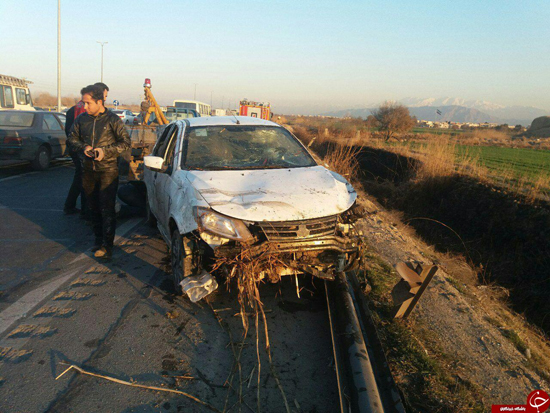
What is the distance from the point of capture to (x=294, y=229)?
3543 millimetres

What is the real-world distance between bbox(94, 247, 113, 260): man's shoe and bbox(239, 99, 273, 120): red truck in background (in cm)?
3087

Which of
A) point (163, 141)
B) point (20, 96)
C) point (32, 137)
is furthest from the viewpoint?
point (20, 96)


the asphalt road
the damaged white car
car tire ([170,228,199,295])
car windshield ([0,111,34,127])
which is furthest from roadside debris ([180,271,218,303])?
car windshield ([0,111,34,127])

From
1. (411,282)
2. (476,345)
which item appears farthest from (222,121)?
(476,345)

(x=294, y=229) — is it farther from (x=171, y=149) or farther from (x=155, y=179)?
(x=155, y=179)

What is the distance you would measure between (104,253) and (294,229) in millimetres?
2947

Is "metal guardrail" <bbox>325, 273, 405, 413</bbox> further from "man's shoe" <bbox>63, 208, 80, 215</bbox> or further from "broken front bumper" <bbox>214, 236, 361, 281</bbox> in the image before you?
"man's shoe" <bbox>63, 208, 80, 215</bbox>

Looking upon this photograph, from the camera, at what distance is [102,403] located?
102 inches

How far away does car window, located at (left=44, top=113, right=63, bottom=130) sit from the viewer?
39.4 feet

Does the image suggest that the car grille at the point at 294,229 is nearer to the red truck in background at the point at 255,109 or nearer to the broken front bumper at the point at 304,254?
the broken front bumper at the point at 304,254

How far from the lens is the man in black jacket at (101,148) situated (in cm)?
502

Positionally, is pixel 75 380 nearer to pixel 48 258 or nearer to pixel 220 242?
pixel 220 242

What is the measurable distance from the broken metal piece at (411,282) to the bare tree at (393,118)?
3061 centimetres

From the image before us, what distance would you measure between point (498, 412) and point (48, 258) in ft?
16.8
